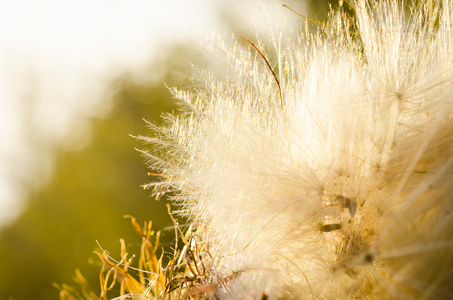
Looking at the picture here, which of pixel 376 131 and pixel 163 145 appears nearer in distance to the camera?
pixel 376 131

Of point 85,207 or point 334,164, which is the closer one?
point 334,164

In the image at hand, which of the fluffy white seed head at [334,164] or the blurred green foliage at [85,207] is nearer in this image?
the fluffy white seed head at [334,164]

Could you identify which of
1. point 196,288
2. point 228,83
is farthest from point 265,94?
point 196,288

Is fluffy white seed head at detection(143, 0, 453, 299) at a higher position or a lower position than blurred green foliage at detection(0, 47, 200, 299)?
higher

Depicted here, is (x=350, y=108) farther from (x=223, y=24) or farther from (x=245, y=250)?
(x=223, y=24)

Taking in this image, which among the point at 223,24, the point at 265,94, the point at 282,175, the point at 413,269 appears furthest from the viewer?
the point at 223,24

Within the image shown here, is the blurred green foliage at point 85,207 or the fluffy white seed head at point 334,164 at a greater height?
the fluffy white seed head at point 334,164

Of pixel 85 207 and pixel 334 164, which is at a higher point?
pixel 334 164

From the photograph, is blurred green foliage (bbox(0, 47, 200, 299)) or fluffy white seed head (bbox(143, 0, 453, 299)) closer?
fluffy white seed head (bbox(143, 0, 453, 299))
